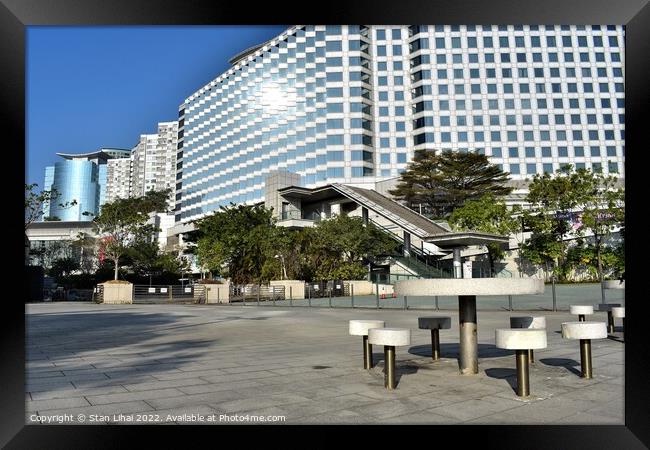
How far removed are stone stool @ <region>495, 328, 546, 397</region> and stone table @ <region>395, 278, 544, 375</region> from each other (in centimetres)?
46

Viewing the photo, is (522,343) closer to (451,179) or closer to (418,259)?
(418,259)

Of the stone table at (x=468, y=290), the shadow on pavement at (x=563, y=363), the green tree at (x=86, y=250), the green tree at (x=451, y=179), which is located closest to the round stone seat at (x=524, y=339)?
the stone table at (x=468, y=290)

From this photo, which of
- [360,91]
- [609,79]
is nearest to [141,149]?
[360,91]

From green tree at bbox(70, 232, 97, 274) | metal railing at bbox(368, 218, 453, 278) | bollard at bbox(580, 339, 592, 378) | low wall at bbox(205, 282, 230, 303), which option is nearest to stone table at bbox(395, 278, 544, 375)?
bollard at bbox(580, 339, 592, 378)

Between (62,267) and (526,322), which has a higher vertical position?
(526,322)

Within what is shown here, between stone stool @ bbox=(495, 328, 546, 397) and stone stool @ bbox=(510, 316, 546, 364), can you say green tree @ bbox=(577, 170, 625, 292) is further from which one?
stone stool @ bbox=(495, 328, 546, 397)

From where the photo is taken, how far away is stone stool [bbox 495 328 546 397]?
451 cm

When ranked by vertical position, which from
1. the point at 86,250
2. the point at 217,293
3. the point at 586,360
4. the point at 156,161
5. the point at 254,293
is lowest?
the point at 254,293

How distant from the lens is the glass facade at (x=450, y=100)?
2815 inches

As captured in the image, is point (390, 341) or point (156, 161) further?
point (156, 161)

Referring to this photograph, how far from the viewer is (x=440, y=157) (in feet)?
173

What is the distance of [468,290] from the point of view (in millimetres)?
4965
